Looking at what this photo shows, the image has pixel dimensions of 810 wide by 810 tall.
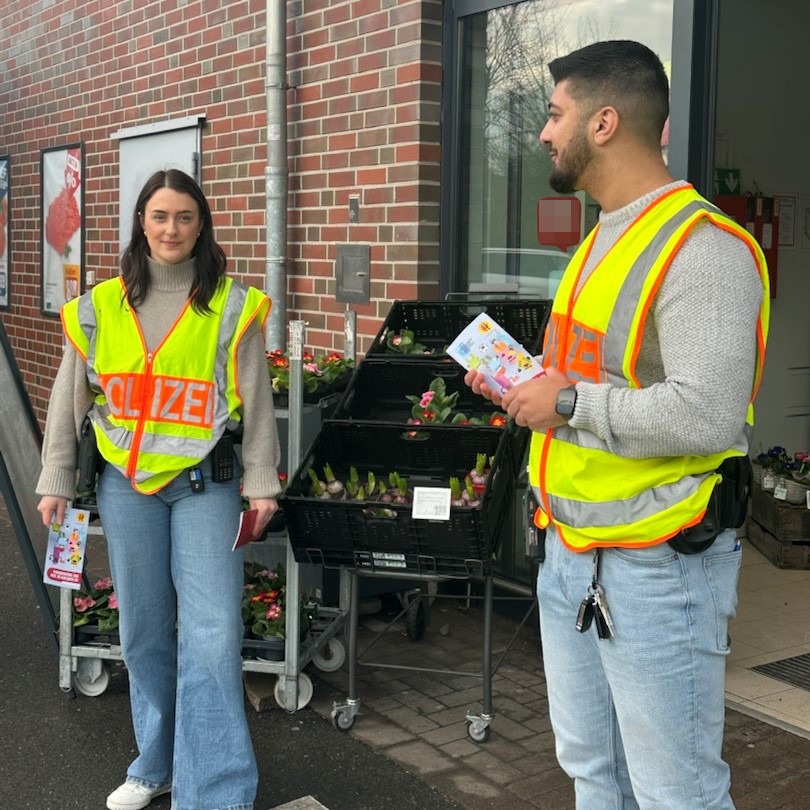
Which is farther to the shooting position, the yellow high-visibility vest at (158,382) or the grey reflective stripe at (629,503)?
the yellow high-visibility vest at (158,382)

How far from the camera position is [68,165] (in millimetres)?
9148

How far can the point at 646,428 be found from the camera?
2178 mm

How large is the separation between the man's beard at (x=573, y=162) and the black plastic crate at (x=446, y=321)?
2102 mm

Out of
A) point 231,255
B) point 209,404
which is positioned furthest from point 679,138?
point 231,255

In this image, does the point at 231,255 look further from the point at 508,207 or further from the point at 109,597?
the point at 109,597

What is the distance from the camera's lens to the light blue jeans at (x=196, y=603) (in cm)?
346

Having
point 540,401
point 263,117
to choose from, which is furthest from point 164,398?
point 263,117

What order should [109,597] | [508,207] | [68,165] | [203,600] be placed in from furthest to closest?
1. [68,165]
2. [508,207]
3. [109,597]
4. [203,600]

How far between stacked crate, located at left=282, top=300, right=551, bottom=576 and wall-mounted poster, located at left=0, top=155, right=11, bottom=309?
6755mm

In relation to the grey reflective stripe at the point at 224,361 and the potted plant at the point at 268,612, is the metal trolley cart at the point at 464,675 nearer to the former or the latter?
the potted plant at the point at 268,612

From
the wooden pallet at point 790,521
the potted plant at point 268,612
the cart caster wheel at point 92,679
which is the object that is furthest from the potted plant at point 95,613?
the wooden pallet at point 790,521

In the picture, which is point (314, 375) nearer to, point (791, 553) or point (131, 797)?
point (131, 797)

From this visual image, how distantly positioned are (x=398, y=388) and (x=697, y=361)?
252 cm

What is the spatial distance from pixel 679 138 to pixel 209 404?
2.08 m
